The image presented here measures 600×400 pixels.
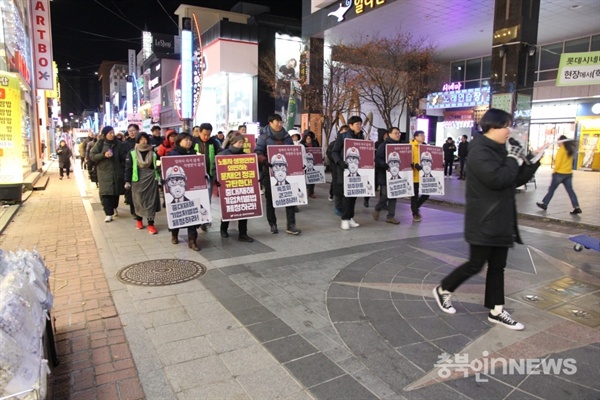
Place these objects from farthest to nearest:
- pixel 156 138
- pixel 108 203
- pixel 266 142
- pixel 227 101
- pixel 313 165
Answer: pixel 227 101, pixel 313 165, pixel 156 138, pixel 108 203, pixel 266 142

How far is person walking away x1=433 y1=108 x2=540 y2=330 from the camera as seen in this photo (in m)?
3.42

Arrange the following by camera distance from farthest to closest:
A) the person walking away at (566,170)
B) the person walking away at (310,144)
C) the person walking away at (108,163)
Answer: the person walking away at (310,144)
the person walking away at (566,170)
the person walking away at (108,163)

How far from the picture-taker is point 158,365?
10.3 ft

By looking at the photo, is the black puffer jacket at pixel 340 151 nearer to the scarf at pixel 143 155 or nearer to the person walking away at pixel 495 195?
the scarf at pixel 143 155

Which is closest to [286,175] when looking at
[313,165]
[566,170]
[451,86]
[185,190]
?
[185,190]

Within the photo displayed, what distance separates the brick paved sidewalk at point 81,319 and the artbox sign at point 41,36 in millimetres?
13079

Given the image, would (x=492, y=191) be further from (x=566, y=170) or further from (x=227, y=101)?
(x=227, y=101)

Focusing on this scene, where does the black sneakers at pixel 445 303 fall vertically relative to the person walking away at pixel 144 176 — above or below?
below

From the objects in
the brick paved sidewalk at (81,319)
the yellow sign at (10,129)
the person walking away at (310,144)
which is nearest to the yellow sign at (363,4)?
the person walking away at (310,144)

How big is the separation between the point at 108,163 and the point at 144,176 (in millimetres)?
1236

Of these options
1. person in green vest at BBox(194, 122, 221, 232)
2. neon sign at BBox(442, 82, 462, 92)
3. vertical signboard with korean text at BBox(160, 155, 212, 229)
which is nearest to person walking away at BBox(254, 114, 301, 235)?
person in green vest at BBox(194, 122, 221, 232)

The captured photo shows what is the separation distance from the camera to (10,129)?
10.6 metres

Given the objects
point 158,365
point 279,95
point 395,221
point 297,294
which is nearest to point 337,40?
point 279,95

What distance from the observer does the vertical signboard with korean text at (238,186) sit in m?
6.85
